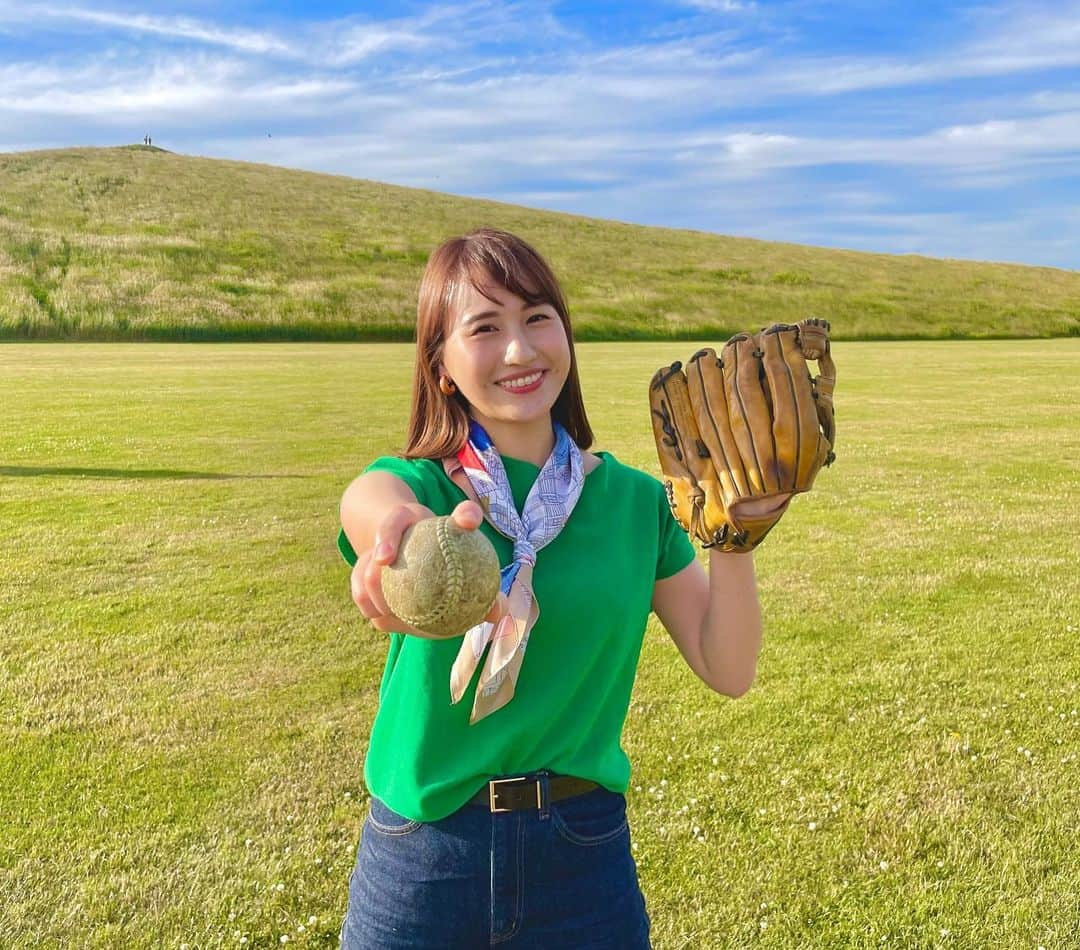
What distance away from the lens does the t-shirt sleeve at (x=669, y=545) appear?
255 cm

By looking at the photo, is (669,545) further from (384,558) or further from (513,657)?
(384,558)

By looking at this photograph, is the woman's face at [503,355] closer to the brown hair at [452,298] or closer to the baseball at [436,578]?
the brown hair at [452,298]

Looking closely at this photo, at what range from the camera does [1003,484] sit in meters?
14.1

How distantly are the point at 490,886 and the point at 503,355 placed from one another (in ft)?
3.81

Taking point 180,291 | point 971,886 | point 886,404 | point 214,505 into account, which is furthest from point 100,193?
point 971,886

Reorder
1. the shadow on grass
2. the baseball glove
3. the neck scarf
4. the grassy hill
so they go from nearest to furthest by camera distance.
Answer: the neck scarf
the baseball glove
the shadow on grass
the grassy hill

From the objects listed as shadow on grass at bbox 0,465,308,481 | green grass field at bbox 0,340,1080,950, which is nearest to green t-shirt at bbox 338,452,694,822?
green grass field at bbox 0,340,1080,950

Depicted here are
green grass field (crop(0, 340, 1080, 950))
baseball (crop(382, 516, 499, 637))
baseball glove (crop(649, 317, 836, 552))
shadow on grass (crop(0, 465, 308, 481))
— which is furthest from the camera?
shadow on grass (crop(0, 465, 308, 481))

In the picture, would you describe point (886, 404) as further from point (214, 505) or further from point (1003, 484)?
point (214, 505)

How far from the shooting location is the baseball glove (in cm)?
232

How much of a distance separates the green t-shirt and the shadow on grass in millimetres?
12560

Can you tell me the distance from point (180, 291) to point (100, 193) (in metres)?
24.8

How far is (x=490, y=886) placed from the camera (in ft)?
7.27

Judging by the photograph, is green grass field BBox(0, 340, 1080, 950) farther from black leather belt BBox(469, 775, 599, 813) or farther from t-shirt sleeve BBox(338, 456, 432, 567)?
t-shirt sleeve BBox(338, 456, 432, 567)
